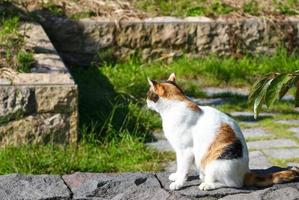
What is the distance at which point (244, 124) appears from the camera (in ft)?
23.1

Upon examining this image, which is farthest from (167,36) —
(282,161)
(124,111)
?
(282,161)

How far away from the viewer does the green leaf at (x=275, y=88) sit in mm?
3570

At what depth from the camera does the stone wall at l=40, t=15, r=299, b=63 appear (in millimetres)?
8961

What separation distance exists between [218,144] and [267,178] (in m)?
0.40

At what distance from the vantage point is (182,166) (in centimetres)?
484

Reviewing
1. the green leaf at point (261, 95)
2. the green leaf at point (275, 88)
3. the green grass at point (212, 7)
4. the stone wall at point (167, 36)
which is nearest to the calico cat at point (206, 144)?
the green leaf at point (261, 95)

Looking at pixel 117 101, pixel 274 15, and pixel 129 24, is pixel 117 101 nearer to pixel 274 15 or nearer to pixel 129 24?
pixel 129 24

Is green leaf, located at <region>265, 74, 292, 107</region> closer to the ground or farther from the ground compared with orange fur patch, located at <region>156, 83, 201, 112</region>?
farther from the ground

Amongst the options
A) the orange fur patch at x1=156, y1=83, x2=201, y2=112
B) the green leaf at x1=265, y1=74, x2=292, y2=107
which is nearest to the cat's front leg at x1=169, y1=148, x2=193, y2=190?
the orange fur patch at x1=156, y1=83, x2=201, y2=112

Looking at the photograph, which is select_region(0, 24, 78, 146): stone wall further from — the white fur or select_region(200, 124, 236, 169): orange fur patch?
select_region(200, 124, 236, 169): orange fur patch

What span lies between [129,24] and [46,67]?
2276 millimetres

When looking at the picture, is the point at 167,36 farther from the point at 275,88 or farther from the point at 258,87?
the point at 275,88

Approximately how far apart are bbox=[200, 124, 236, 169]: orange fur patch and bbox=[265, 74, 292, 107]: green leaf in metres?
1.11

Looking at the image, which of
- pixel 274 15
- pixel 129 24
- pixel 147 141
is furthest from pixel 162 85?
pixel 274 15
